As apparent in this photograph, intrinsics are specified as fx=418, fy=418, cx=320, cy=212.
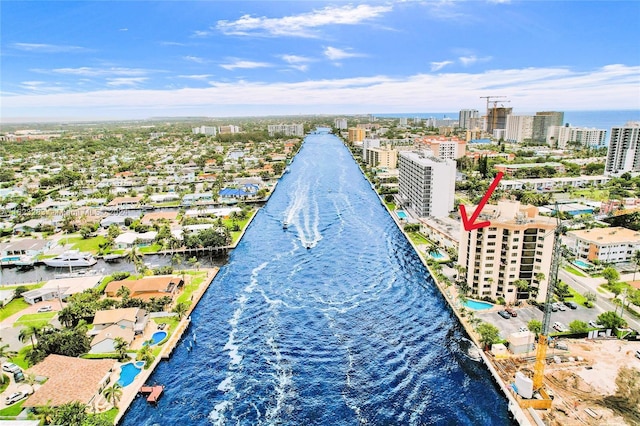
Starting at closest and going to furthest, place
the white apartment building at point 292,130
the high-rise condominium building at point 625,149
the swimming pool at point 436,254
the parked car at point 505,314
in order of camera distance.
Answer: the parked car at point 505,314
the swimming pool at point 436,254
the high-rise condominium building at point 625,149
the white apartment building at point 292,130

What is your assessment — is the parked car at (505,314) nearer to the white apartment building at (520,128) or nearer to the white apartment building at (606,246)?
the white apartment building at (606,246)

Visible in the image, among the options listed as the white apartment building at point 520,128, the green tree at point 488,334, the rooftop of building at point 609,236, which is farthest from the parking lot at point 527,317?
the white apartment building at point 520,128

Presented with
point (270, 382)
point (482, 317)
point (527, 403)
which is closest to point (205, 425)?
point (270, 382)

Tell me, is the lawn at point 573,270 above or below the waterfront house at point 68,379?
below

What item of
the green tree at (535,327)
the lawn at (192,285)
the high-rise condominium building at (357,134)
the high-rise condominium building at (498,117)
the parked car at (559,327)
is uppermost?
the high-rise condominium building at (498,117)

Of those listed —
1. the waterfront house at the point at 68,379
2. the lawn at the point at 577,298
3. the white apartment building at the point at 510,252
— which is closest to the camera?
the waterfront house at the point at 68,379

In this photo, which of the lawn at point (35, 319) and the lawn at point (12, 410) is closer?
the lawn at point (12, 410)

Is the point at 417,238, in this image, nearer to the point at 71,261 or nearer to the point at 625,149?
the point at 71,261

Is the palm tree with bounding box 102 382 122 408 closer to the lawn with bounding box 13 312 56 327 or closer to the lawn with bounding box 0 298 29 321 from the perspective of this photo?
the lawn with bounding box 13 312 56 327
